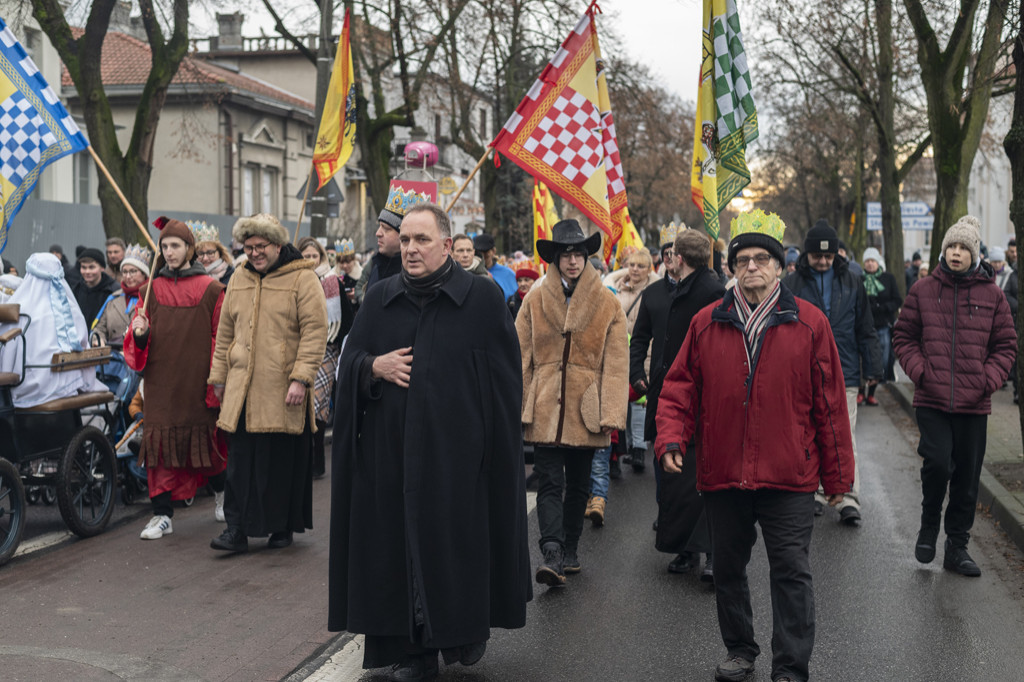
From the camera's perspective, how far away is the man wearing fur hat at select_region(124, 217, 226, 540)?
798cm

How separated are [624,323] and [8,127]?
4.29m

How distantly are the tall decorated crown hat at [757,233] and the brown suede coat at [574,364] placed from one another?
0.92 metres

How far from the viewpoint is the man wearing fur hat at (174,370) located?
7984 mm

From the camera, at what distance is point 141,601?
6441 mm

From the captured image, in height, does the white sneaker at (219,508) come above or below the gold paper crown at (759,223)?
below

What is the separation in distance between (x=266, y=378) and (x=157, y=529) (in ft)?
4.69

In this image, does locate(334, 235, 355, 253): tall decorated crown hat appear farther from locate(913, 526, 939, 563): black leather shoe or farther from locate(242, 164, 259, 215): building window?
locate(242, 164, 259, 215): building window

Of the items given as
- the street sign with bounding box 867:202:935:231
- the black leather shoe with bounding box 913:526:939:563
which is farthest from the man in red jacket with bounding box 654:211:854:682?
the street sign with bounding box 867:202:935:231

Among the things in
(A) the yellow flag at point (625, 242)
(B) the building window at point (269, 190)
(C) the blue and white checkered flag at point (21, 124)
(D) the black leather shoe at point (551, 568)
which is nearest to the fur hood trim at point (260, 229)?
(C) the blue and white checkered flag at point (21, 124)

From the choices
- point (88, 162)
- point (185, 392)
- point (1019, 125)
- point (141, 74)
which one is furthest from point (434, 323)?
point (141, 74)

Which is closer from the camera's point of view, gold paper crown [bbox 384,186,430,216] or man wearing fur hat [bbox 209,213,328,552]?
man wearing fur hat [bbox 209,213,328,552]

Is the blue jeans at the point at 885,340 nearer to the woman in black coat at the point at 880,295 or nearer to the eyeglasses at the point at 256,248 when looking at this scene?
the woman in black coat at the point at 880,295

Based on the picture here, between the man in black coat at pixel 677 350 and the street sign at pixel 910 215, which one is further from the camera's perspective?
the street sign at pixel 910 215

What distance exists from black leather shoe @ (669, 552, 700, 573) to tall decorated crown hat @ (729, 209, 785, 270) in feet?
6.61
